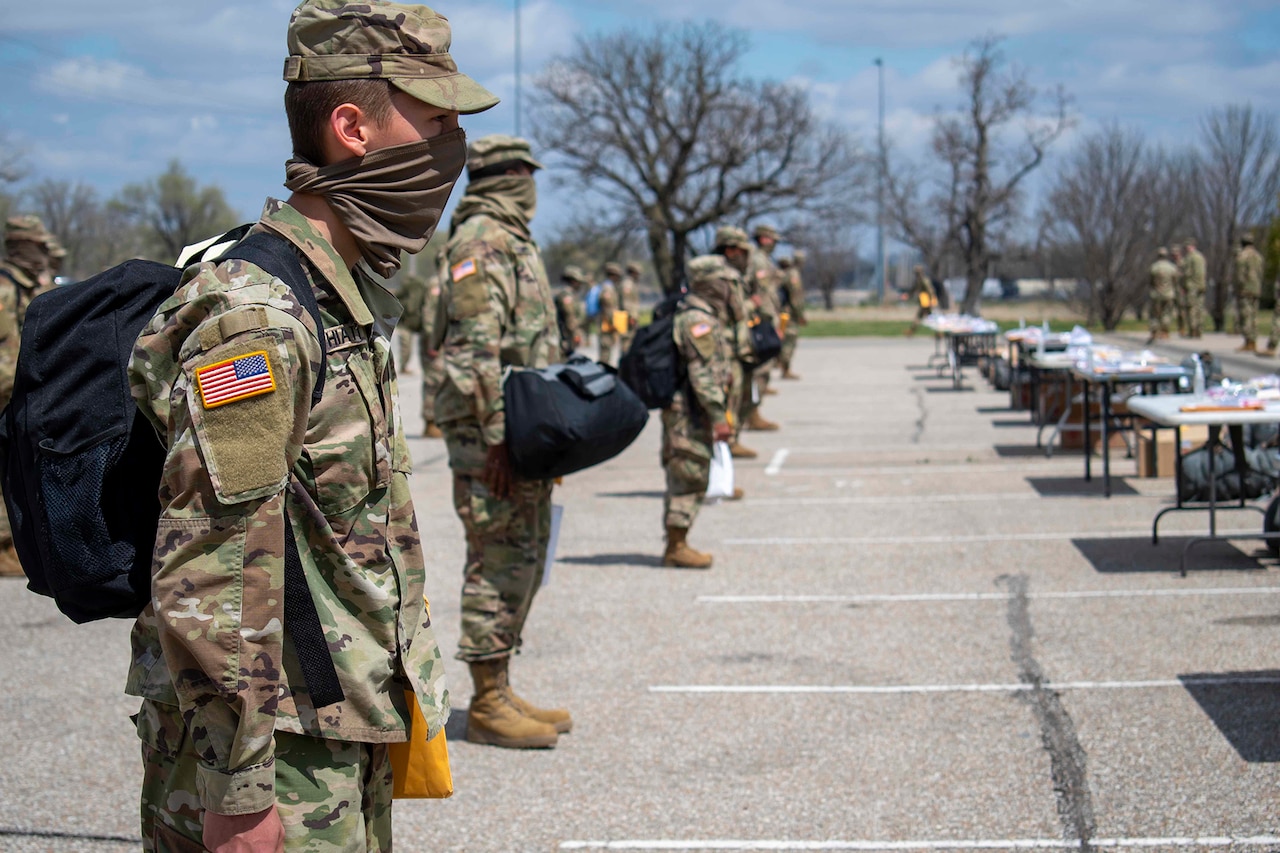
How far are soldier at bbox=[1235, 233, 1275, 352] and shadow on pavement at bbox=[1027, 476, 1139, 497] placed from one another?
637 inches

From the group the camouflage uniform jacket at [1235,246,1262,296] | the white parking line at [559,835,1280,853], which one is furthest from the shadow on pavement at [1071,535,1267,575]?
the camouflage uniform jacket at [1235,246,1262,296]

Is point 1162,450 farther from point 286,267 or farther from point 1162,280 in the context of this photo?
point 1162,280

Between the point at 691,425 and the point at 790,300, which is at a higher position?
the point at 790,300

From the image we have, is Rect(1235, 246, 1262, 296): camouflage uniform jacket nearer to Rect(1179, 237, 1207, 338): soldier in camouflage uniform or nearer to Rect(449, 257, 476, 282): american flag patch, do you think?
Rect(1179, 237, 1207, 338): soldier in camouflage uniform

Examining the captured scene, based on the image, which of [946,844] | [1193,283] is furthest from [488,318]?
[1193,283]

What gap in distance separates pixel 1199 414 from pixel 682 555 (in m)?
3.19

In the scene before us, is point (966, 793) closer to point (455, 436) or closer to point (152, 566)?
point (455, 436)

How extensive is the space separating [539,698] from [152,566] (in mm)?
3793

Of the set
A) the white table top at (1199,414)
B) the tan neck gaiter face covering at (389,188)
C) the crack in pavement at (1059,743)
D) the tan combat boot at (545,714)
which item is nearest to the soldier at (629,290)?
the white table top at (1199,414)

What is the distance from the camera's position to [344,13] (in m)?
2.29

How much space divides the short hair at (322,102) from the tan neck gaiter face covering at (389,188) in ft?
0.16

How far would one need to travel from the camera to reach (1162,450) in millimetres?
11172

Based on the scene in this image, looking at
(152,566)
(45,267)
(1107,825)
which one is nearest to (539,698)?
(1107,825)

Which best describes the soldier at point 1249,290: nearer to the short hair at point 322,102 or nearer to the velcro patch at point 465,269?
the velcro patch at point 465,269
